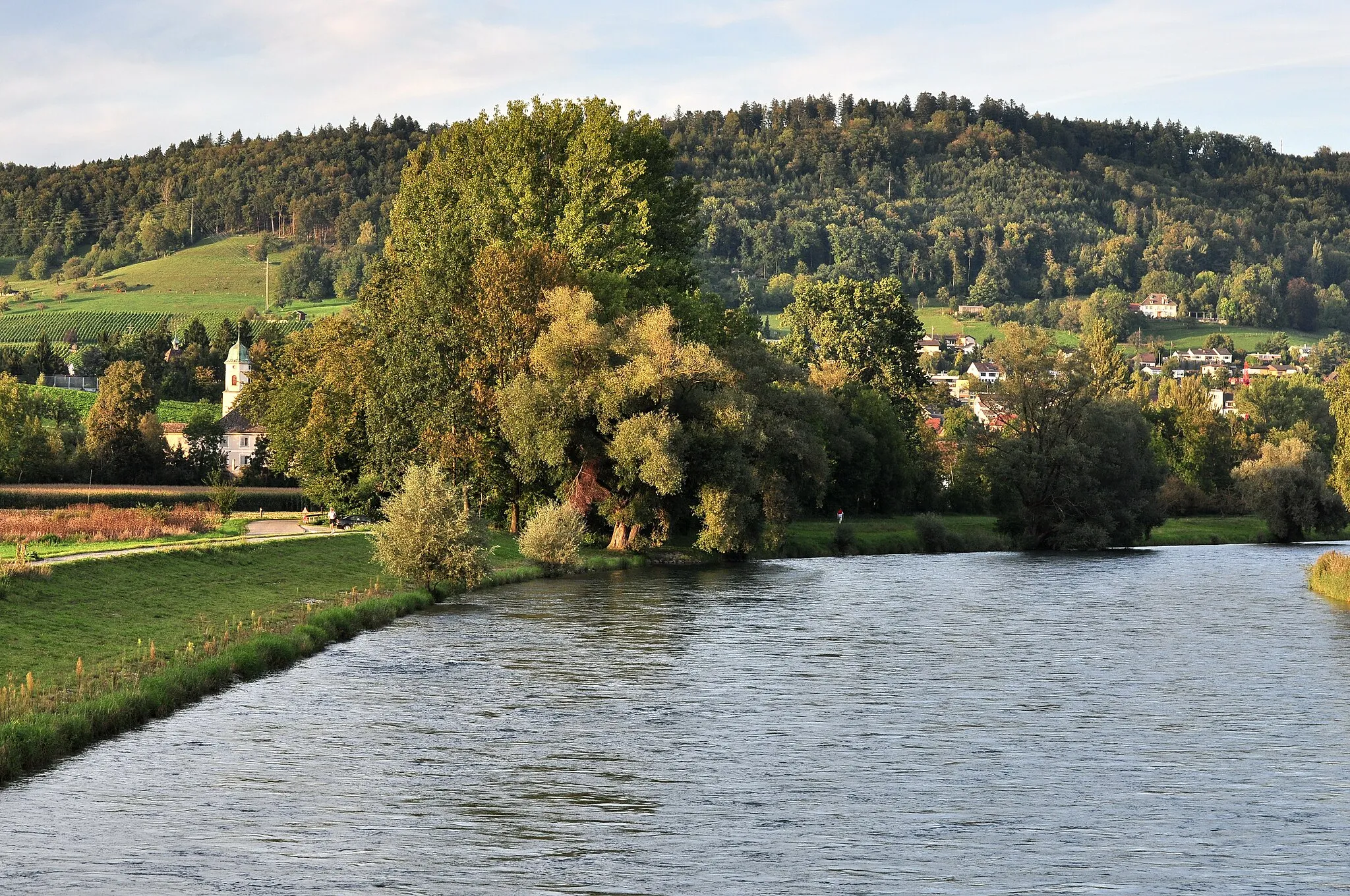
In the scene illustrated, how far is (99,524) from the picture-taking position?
6512 centimetres

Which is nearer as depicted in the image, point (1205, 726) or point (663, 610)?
point (1205, 726)

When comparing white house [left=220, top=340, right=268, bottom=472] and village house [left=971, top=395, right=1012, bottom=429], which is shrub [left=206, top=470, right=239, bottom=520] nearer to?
white house [left=220, top=340, right=268, bottom=472]

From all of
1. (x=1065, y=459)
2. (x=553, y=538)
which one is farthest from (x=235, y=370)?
(x=553, y=538)

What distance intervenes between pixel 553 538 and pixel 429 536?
11886 millimetres

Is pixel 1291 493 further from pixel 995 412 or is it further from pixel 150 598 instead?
pixel 150 598

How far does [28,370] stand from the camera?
174 m

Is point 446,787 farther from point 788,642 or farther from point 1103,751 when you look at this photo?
point 788,642

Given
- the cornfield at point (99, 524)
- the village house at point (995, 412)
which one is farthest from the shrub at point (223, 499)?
the village house at point (995, 412)

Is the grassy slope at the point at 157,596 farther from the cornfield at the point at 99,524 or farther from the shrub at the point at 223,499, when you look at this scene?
the shrub at the point at 223,499

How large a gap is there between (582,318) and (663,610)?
847 inches

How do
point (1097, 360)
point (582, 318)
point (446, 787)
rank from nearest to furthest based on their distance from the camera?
point (446, 787)
point (582, 318)
point (1097, 360)

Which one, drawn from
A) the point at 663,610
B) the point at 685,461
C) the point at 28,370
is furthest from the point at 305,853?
the point at 28,370

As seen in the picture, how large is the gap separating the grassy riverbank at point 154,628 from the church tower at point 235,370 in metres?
106

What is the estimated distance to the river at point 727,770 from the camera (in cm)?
2192
